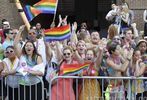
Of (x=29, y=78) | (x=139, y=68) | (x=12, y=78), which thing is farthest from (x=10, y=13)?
(x=139, y=68)

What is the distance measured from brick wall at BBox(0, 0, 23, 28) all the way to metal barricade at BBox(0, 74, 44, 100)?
10175 millimetres

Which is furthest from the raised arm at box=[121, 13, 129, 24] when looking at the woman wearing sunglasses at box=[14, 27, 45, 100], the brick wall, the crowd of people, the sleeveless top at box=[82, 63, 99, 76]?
the woman wearing sunglasses at box=[14, 27, 45, 100]

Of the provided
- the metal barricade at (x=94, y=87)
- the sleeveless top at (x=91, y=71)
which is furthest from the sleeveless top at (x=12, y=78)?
the sleeveless top at (x=91, y=71)

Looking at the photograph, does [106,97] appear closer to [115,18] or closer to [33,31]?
[33,31]

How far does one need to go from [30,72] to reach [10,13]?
10.7m

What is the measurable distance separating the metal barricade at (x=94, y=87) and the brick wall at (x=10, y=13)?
10436 mm

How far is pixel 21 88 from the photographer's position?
29.1ft

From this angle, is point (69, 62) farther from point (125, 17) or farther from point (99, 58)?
point (125, 17)

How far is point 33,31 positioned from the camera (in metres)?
9.88

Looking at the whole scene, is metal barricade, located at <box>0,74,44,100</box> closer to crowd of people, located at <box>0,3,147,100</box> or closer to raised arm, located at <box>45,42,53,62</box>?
crowd of people, located at <box>0,3,147,100</box>

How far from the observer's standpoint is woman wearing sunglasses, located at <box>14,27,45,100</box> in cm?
872

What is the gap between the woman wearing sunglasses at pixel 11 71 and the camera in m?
8.82

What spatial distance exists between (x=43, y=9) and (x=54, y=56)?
1.21 metres

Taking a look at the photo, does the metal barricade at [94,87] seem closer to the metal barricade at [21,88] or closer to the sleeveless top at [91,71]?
the sleeveless top at [91,71]
